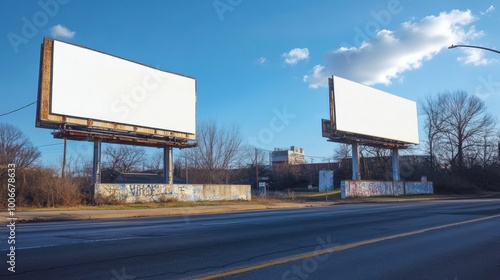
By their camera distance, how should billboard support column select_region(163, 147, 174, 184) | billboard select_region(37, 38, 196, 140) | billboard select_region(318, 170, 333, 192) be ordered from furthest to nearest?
billboard select_region(318, 170, 333, 192)
billboard support column select_region(163, 147, 174, 184)
billboard select_region(37, 38, 196, 140)

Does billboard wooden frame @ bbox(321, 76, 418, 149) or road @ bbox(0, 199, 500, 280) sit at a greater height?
billboard wooden frame @ bbox(321, 76, 418, 149)

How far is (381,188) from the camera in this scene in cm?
4938

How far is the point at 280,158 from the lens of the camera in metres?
126

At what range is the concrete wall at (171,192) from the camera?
1120 inches

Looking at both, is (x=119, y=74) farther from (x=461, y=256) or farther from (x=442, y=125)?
(x=442, y=125)

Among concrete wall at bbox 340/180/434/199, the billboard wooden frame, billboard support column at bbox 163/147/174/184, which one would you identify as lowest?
concrete wall at bbox 340/180/434/199

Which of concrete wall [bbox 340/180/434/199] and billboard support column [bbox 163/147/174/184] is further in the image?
concrete wall [bbox 340/180/434/199]

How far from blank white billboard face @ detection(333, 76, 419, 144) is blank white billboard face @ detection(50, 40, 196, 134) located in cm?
1615

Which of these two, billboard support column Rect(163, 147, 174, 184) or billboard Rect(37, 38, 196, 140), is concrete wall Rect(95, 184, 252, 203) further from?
billboard Rect(37, 38, 196, 140)

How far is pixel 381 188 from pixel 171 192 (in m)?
26.7

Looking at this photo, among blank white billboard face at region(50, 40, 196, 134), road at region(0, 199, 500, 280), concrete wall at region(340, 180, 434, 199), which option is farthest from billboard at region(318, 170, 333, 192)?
road at region(0, 199, 500, 280)

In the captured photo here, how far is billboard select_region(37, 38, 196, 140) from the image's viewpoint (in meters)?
27.3

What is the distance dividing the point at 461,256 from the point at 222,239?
5161 millimetres

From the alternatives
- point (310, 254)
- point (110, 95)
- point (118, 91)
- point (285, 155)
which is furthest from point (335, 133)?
point (285, 155)
